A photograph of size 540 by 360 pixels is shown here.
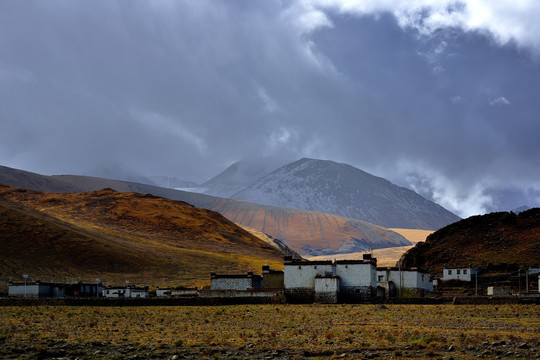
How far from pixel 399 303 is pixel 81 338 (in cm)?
3161

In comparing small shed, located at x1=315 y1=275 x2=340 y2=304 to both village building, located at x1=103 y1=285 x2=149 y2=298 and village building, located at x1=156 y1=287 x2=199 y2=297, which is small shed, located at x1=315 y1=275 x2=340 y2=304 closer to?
village building, located at x1=156 y1=287 x2=199 y2=297

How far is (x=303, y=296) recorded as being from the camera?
57125mm

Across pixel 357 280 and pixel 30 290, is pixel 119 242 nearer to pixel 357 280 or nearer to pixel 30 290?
pixel 30 290

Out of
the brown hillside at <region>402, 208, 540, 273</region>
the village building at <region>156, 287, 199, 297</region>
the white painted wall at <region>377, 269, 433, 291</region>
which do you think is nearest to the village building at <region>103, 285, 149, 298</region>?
the village building at <region>156, 287, 199, 297</region>

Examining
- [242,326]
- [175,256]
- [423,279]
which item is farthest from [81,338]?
[175,256]

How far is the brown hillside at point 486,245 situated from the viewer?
7856 cm

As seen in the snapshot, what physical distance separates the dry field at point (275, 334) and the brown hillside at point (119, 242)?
4926 cm

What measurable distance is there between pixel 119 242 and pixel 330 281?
69.6 m

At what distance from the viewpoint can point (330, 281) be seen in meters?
56.2

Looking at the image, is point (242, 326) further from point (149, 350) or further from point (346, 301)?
point (346, 301)

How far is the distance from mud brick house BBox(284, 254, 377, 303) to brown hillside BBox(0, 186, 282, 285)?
3395 cm

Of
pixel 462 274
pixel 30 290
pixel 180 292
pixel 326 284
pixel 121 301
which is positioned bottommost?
pixel 121 301

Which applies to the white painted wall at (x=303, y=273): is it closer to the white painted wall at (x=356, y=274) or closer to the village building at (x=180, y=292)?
the white painted wall at (x=356, y=274)

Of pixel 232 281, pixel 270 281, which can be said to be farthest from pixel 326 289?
pixel 232 281
